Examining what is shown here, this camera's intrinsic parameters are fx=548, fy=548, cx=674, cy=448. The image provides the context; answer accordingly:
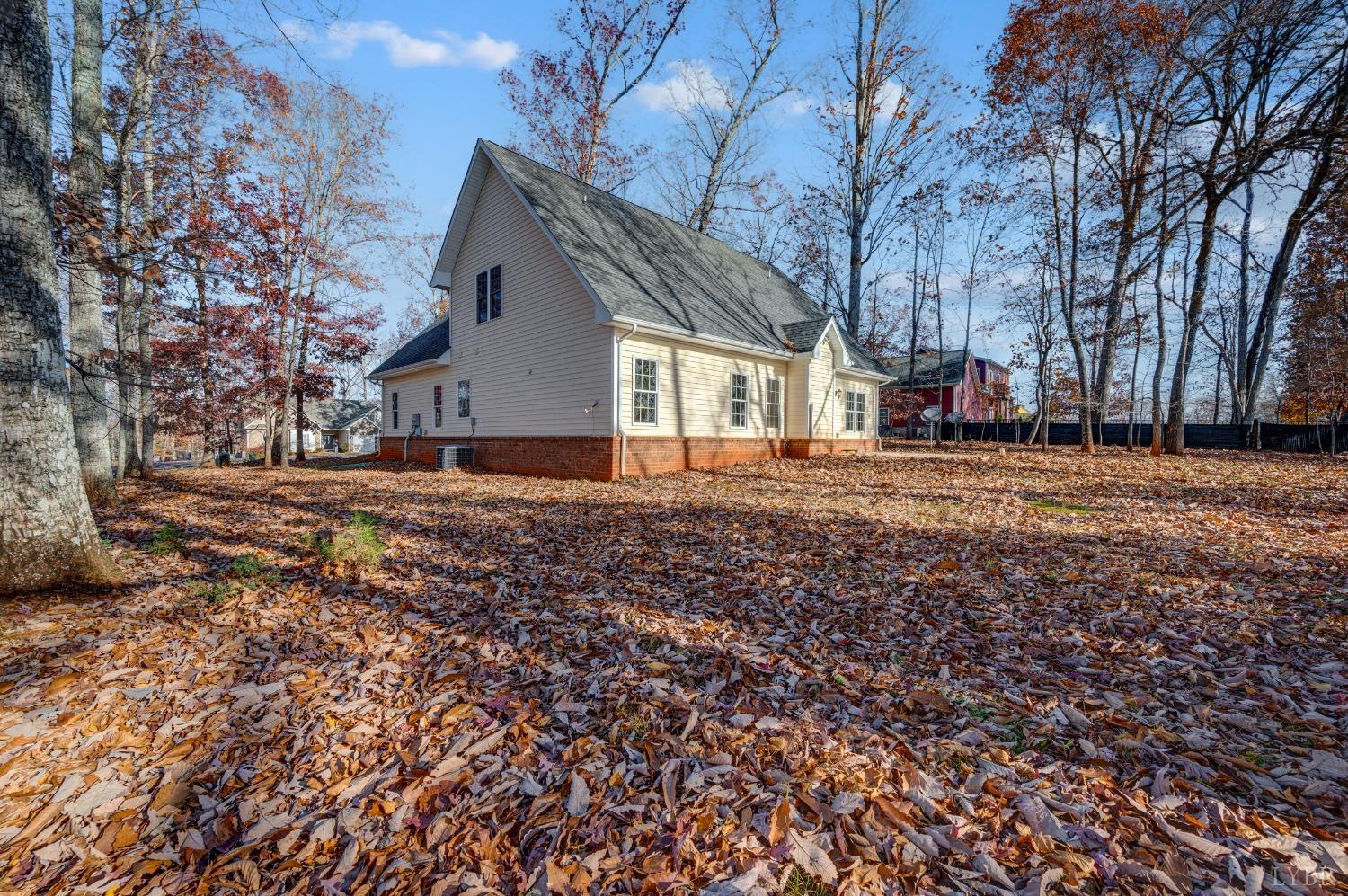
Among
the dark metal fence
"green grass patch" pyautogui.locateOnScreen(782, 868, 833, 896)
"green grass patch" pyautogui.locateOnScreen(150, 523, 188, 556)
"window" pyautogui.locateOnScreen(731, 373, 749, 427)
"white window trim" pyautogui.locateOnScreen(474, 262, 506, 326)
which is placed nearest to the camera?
"green grass patch" pyautogui.locateOnScreen(782, 868, 833, 896)

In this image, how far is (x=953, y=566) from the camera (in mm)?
5387

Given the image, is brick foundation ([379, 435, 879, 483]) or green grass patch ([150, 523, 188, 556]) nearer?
green grass patch ([150, 523, 188, 556])

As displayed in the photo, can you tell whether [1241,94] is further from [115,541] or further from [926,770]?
[115,541]

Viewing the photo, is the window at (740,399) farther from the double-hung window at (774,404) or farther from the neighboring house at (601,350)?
the double-hung window at (774,404)

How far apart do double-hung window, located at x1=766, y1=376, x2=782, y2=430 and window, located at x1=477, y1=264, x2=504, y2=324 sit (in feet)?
25.9

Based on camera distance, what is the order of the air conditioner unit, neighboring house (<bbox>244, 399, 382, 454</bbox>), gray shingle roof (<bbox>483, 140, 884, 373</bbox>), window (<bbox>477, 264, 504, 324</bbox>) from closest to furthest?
gray shingle roof (<bbox>483, 140, 884, 373</bbox>) → window (<bbox>477, 264, 504, 324</bbox>) → the air conditioner unit → neighboring house (<bbox>244, 399, 382, 454</bbox>)

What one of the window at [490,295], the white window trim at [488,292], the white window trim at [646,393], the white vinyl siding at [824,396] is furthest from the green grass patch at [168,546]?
the white vinyl siding at [824,396]

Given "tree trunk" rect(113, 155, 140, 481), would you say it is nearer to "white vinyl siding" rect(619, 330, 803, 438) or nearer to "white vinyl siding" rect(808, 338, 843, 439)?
"white vinyl siding" rect(619, 330, 803, 438)

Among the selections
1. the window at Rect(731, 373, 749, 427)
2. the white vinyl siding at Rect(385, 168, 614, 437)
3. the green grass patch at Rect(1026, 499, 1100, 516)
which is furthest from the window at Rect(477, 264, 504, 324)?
the green grass patch at Rect(1026, 499, 1100, 516)

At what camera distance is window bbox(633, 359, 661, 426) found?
1241cm

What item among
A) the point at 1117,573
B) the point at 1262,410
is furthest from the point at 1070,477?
the point at 1262,410

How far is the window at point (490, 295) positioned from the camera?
48.5ft

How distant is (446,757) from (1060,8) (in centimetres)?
2291

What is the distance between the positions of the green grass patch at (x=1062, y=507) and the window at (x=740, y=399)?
298 inches
